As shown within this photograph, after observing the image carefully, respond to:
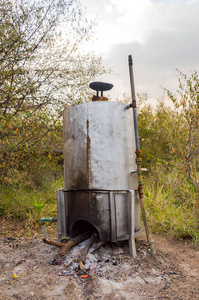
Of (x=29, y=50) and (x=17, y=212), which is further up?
(x=29, y=50)

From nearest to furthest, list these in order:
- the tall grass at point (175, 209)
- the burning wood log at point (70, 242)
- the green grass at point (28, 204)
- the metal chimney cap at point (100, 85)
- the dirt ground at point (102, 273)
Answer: the dirt ground at point (102, 273) < the burning wood log at point (70, 242) < the metal chimney cap at point (100, 85) < the tall grass at point (175, 209) < the green grass at point (28, 204)

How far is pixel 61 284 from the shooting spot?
2.52 metres

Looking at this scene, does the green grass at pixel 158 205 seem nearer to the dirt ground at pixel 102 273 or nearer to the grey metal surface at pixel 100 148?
the dirt ground at pixel 102 273

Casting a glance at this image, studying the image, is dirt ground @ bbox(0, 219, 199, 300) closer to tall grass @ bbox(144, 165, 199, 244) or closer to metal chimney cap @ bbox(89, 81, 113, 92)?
tall grass @ bbox(144, 165, 199, 244)

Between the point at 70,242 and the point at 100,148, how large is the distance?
1.15 m

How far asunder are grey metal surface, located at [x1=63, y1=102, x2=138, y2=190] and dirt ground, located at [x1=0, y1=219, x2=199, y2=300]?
2.60 ft

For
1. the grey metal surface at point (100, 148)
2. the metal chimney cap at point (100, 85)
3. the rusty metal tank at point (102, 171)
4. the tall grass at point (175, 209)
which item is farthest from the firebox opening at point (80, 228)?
the metal chimney cap at point (100, 85)

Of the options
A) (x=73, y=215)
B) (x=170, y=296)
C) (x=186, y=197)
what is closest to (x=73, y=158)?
(x=73, y=215)

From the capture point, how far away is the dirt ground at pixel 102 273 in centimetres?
244

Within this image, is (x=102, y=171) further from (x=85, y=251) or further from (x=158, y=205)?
(x=158, y=205)

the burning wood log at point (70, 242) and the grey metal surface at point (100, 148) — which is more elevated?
the grey metal surface at point (100, 148)

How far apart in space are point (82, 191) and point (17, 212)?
8.11ft

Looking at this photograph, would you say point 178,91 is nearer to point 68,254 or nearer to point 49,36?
point 49,36

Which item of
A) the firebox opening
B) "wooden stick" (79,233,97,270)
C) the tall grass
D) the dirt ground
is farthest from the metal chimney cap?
the tall grass
